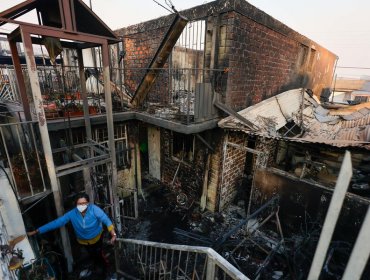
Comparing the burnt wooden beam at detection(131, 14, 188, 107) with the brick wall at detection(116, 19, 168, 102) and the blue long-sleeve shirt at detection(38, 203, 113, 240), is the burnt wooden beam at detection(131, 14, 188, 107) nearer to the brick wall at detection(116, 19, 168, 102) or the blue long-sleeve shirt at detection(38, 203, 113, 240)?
the brick wall at detection(116, 19, 168, 102)

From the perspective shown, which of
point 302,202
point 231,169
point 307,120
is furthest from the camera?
point 307,120

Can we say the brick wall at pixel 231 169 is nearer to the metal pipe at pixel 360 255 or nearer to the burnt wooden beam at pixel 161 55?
the burnt wooden beam at pixel 161 55

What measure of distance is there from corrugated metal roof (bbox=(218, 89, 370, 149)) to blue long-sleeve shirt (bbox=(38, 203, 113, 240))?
12.2 ft

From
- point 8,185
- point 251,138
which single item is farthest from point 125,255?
point 251,138

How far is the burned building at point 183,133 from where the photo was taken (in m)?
4.06

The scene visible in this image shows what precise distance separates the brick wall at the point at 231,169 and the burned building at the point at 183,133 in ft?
0.14

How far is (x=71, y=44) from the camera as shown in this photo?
486cm

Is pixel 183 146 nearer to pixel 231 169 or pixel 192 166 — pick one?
pixel 192 166

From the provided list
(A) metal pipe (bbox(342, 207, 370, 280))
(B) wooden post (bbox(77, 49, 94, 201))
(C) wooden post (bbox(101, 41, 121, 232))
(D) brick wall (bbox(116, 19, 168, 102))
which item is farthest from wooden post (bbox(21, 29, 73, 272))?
(A) metal pipe (bbox(342, 207, 370, 280))

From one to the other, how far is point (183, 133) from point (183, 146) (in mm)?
2057

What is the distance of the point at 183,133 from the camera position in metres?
5.51

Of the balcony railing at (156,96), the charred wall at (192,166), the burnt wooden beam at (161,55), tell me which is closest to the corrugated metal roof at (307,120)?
the balcony railing at (156,96)

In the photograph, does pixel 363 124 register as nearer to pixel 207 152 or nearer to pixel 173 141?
pixel 207 152

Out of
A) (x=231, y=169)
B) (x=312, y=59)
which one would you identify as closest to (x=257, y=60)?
(x=231, y=169)
